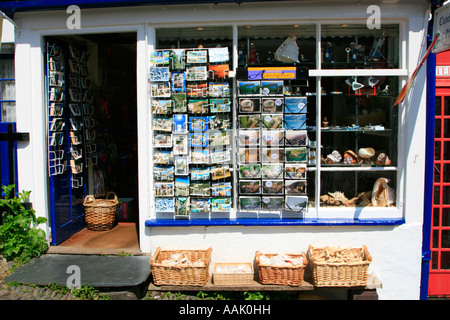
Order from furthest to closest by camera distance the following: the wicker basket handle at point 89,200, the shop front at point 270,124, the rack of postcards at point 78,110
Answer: the wicker basket handle at point 89,200 < the rack of postcards at point 78,110 < the shop front at point 270,124

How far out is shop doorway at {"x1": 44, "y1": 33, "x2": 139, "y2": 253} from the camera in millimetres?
5781

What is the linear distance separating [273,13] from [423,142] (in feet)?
8.07

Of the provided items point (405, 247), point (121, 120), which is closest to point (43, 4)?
point (121, 120)

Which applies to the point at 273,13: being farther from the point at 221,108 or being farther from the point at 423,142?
the point at 423,142

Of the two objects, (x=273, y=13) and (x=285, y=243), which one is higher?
(x=273, y=13)

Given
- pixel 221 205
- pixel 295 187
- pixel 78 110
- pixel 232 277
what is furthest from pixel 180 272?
pixel 78 110

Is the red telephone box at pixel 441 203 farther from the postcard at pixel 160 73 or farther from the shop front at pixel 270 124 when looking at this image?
the postcard at pixel 160 73

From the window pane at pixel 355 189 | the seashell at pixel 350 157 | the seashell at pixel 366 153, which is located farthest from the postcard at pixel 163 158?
the seashell at pixel 366 153

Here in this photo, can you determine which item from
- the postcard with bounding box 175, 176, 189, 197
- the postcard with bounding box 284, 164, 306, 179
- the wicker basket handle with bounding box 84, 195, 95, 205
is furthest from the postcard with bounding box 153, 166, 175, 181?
the wicker basket handle with bounding box 84, 195, 95, 205

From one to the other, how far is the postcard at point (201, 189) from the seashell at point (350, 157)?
1.82m

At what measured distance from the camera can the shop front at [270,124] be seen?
17.0 ft

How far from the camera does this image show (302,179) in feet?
17.2

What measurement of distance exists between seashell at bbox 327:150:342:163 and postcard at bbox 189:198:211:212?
168cm

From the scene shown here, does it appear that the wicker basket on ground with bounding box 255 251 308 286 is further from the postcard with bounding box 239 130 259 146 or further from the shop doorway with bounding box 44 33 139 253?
the shop doorway with bounding box 44 33 139 253
